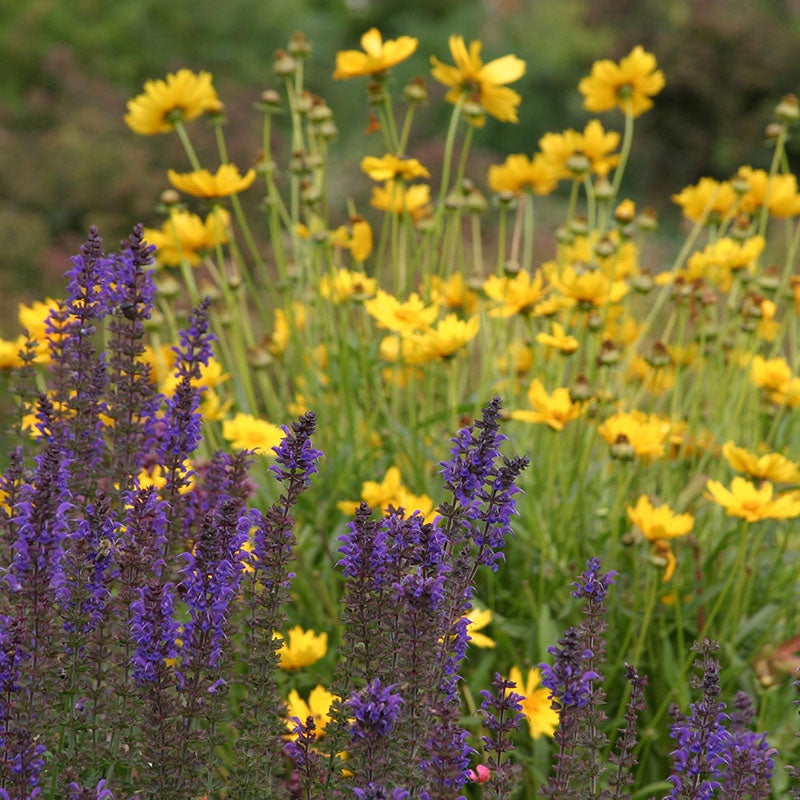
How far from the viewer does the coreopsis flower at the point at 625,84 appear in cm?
346

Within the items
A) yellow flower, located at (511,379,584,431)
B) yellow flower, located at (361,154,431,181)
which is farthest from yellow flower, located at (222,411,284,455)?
yellow flower, located at (361,154,431,181)

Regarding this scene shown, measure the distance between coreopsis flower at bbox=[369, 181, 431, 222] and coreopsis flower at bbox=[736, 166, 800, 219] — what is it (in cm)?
96

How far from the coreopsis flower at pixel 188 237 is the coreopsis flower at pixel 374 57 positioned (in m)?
0.53

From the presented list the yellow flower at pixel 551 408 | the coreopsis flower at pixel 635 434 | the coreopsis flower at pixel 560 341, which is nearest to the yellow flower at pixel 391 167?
the coreopsis flower at pixel 560 341

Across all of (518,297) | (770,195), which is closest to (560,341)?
(518,297)

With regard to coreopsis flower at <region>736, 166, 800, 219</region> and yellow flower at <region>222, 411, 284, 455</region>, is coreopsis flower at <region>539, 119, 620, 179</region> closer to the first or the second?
coreopsis flower at <region>736, 166, 800, 219</region>

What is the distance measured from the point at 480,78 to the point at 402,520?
198 centimetres

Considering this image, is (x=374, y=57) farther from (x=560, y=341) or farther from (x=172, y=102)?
(x=560, y=341)

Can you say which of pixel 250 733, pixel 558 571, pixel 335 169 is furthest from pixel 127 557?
pixel 335 169

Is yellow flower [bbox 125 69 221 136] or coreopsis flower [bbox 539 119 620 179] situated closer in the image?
yellow flower [bbox 125 69 221 136]

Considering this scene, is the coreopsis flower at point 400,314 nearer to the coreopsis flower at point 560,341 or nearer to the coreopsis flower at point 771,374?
the coreopsis flower at point 560,341

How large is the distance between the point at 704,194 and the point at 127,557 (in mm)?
2555

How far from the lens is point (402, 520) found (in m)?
1.52

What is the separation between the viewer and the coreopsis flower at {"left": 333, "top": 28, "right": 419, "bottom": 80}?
122 inches
